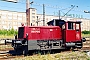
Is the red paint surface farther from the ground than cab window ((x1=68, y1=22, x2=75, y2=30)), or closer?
closer

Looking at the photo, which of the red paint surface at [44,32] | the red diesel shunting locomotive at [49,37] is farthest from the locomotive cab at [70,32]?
the red paint surface at [44,32]

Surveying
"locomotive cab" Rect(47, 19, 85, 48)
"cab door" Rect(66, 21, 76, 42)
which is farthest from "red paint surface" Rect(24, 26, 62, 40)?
"cab door" Rect(66, 21, 76, 42)

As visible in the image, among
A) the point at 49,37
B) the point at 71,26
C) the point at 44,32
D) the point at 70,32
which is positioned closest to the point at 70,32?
the point at 70,32

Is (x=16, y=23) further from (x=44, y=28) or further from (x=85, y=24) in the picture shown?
(x=44, y=28)

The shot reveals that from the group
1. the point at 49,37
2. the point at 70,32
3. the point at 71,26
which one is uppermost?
the point at 71,26

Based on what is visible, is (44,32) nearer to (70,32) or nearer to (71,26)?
(70,32)

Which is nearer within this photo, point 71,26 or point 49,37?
point 49,37

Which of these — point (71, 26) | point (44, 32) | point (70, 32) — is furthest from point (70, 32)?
point (44, 32)

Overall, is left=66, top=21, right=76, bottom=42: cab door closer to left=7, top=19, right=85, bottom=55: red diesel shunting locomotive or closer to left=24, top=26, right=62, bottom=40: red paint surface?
left=7, top=19, right=85, bottom=55: red diesel shunting locomotive

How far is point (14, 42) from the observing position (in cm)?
1132

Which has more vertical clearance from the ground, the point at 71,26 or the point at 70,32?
the point at 71,26

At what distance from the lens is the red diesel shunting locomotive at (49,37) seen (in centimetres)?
1142

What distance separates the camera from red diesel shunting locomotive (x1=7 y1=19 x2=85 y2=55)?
11.4 meters

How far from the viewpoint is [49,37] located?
40.3ft
